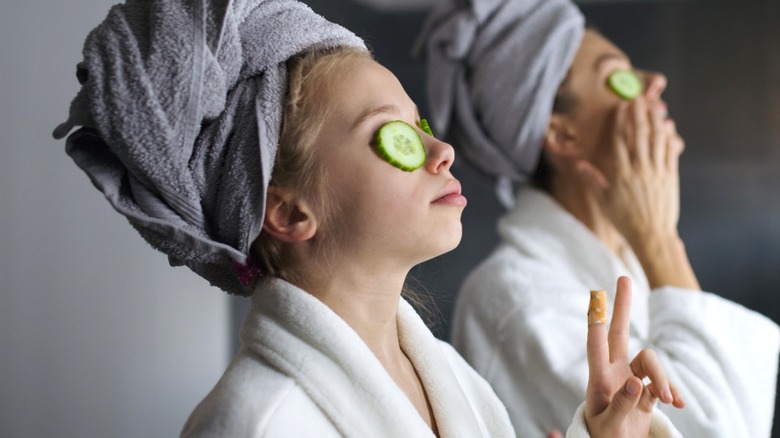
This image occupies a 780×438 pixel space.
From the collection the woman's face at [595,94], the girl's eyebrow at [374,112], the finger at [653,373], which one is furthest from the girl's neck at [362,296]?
the woman's face at [595,94]

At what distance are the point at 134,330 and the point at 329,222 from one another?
51 cm

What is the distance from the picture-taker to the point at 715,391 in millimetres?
1033

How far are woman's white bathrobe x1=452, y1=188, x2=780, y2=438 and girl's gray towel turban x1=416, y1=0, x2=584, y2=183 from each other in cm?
12

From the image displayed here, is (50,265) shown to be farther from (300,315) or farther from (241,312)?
(241,312)

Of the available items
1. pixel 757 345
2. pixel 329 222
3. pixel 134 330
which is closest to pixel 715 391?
pixel 757 345

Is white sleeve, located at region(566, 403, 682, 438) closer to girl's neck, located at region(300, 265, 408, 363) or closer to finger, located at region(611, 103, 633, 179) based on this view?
girl's neck, located at region(300, 265, 408, 363)

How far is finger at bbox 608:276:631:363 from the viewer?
82 cm

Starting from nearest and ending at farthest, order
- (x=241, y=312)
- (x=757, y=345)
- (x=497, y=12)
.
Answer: (x=757, y=345) → (x=497, y=12) → (x=241, y=312)

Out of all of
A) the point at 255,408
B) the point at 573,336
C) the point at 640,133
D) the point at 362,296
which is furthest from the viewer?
the point at 640,133

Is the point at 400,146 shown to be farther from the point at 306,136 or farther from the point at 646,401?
the point at 646,401

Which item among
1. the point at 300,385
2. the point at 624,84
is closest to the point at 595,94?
the point at 624,84

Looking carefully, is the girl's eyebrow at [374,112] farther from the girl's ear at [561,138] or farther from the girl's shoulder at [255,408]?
the girl's ear at [561,138]

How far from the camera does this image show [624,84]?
4.20 feet

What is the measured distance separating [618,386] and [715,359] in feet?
1.04
